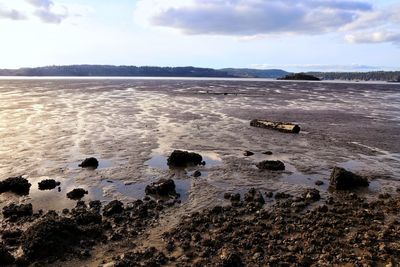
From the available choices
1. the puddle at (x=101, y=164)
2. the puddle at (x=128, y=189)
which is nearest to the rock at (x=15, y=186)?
the puddle at (x=128, y=189)

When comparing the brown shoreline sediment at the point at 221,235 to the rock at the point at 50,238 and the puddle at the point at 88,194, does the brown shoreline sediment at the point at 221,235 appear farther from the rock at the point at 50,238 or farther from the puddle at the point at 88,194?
the puddle at the point at 88,194

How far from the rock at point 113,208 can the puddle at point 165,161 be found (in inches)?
280

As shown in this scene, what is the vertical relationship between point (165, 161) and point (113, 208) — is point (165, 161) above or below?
below

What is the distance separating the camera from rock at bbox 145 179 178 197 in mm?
18859

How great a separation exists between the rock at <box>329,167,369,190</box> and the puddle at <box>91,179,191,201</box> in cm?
689

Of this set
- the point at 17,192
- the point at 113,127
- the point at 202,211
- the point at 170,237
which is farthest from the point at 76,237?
the point at 113,127

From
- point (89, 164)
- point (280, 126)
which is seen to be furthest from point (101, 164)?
point (280, 126)

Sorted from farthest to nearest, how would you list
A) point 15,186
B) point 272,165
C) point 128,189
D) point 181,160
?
1. point 181,160
2. point 272,165
3. point 128,189
4. point 15,186

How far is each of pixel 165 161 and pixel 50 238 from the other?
41.5 ft

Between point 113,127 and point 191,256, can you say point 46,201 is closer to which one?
point 191,256

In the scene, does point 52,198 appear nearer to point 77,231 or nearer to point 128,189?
point 128,189

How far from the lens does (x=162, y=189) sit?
1886 centimetres

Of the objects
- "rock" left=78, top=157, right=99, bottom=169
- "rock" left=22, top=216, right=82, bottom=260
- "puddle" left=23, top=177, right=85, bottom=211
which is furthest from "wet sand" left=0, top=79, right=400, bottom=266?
"rock" left=22, top=216, right=82, bottom=260

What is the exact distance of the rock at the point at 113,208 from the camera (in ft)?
53.4
